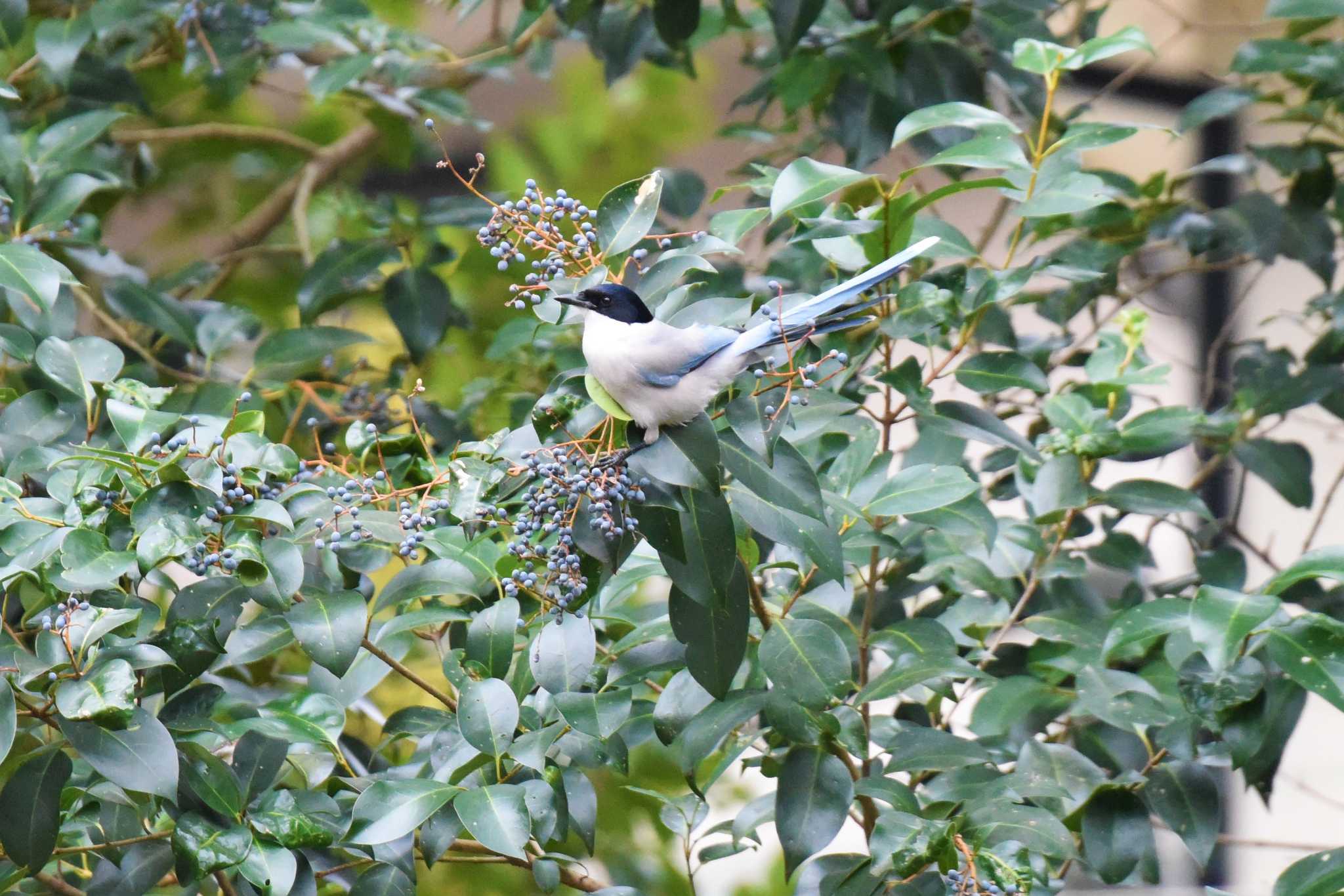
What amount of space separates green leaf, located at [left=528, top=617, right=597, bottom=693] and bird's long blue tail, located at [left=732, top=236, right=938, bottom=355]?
9.6 inches

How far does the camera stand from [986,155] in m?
1.02

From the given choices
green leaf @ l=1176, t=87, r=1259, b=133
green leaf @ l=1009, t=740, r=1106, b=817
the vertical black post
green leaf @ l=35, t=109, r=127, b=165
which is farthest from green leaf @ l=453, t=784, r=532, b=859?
the vertical black post

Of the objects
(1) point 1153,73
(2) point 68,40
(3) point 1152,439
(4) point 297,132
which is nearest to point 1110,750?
(3) point 1152,439

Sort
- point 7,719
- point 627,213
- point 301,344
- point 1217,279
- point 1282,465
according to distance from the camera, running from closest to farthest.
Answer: point 7,719, point 627,213, point 301,344, point 1282,465, point 1217,279

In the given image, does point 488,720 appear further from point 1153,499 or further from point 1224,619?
point 1153,499

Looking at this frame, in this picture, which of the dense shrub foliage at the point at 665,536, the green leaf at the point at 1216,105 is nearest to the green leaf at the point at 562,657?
the dense shrub foliage at the point at 665,536

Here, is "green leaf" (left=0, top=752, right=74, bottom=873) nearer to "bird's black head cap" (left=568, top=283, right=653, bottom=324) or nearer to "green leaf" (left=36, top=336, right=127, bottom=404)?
"green leaf" (left=36, top=336, right=127, bottom=404)

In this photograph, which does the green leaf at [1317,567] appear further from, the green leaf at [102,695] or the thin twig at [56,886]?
the thin twig at [56,886]

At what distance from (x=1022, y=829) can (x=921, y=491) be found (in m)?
0.28

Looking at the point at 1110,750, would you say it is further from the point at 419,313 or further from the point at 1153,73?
the point at 1153,73

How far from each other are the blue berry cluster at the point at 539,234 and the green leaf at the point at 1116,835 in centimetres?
62

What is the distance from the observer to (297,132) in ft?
7.82

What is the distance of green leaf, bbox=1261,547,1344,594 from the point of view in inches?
37.6

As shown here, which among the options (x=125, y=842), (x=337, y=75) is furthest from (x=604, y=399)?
(x=337, y=75)
